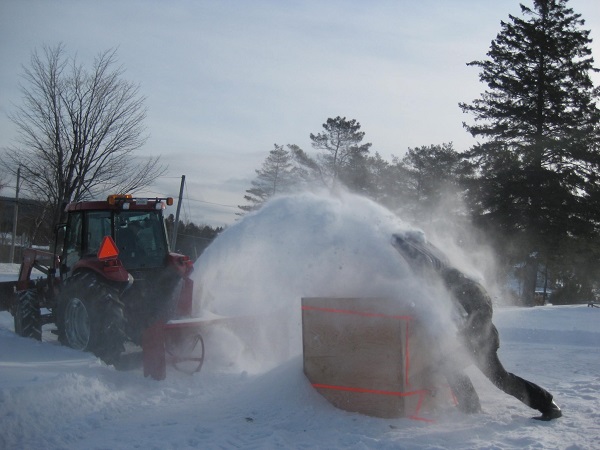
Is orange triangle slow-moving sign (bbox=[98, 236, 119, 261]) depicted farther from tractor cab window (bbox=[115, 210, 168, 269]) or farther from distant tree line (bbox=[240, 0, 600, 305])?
distant tree line (bbox=[240, 0, 600, 305])

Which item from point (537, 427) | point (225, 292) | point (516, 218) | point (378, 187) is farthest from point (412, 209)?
point (537, 427)

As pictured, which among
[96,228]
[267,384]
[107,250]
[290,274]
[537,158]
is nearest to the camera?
[267,384]

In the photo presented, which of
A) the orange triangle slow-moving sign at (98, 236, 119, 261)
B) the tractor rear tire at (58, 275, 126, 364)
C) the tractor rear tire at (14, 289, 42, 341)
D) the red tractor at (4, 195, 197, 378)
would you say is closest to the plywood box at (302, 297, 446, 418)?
the red tractor at (4, 195, 197, 378)

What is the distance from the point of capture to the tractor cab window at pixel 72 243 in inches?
338

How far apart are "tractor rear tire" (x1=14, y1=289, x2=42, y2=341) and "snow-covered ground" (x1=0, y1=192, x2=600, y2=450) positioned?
6.7 inches

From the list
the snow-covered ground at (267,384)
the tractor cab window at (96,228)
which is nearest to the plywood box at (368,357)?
the snow-covered ground at (267,384)

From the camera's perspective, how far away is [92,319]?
746cm

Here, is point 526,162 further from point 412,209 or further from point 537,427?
point 537,427

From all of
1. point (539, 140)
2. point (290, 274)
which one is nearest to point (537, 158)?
point (539, 140)

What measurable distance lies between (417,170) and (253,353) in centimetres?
3202

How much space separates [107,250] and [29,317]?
2162 millimetres

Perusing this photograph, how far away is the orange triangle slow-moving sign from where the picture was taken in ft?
25.5

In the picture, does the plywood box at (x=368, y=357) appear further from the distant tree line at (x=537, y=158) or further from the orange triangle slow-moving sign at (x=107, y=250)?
the distant tree line at (x=537, y=158)

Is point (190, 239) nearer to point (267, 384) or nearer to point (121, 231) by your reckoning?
point (121, 231)
